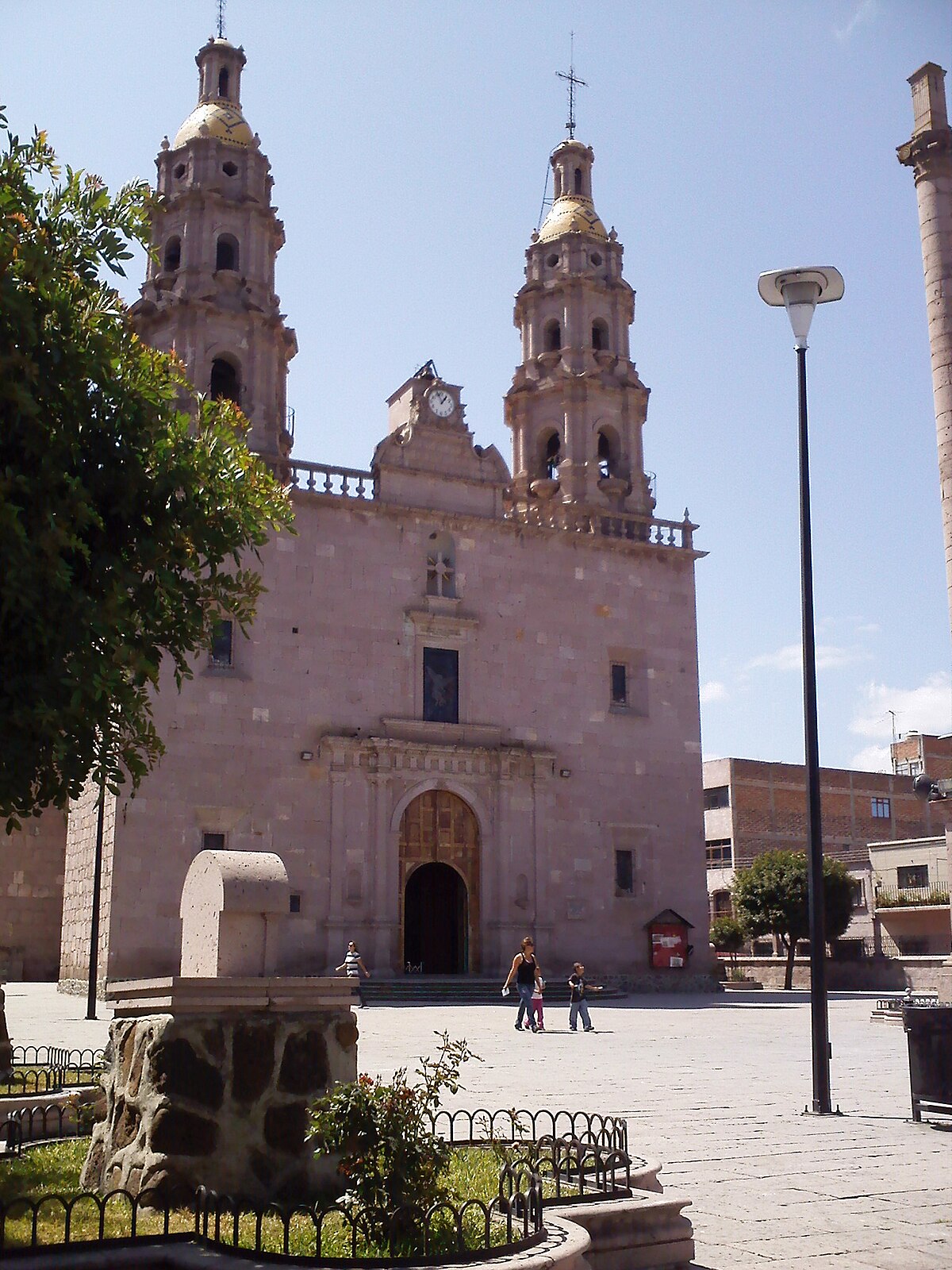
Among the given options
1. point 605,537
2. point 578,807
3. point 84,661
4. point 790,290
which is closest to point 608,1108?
point 84,661

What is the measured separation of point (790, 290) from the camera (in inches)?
546

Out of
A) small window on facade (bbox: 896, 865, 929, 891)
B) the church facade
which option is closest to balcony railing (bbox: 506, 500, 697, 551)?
the church facade

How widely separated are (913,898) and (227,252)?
101ft

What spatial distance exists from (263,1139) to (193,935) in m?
1.35

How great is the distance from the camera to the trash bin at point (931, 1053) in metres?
10.9

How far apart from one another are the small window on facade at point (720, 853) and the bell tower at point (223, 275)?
32.9 meters

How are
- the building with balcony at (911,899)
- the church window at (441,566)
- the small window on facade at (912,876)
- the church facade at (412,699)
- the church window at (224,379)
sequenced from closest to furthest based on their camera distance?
the church facade at (412,699) → the church window at (224,379) → the church window at (441,566) → the building with balcony at (911,899) → the small window on facade at (912,876)

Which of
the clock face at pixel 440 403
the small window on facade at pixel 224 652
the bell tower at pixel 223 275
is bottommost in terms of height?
the small window on facade at pixel 224 652

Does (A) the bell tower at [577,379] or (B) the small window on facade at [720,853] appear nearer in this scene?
(A) the bell tower at [577,379]

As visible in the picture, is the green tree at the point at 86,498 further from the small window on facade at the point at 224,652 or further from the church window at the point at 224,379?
the church window at the point at 224,379

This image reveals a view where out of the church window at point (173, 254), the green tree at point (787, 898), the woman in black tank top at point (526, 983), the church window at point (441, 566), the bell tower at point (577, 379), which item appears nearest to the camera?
the woman in black tank top at point (526, 983)

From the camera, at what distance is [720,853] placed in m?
60.2

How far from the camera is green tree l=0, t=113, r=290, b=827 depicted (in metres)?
7.71

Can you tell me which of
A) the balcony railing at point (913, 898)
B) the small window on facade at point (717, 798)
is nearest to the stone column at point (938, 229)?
the balcony railing at point (913, 898)
